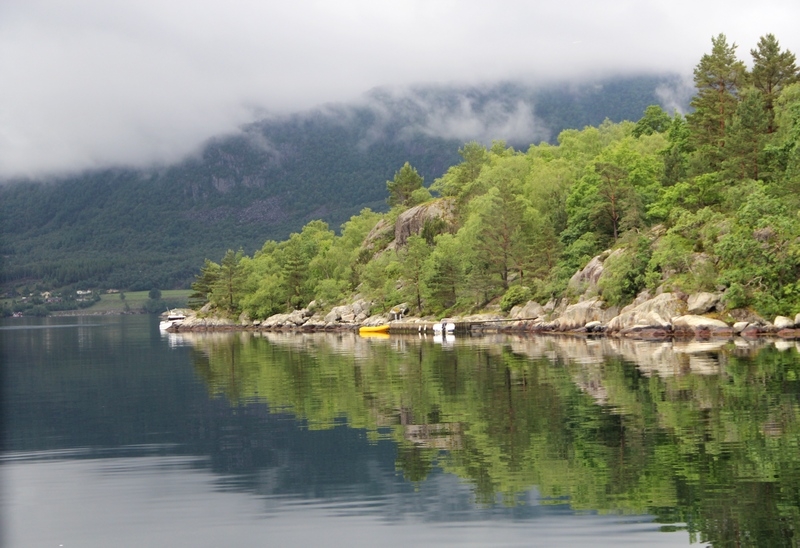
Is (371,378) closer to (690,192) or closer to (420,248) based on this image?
(690,192)

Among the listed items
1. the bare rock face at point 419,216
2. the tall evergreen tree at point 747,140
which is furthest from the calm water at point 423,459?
the bare rock face at point 419,216

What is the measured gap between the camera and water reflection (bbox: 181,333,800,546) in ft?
82.1

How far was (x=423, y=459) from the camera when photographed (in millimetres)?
32031

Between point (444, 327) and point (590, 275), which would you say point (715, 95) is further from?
point (444, 327)

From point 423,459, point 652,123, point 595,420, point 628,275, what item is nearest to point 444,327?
point 628,275

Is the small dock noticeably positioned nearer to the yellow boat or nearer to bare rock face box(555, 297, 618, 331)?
the yellow boat

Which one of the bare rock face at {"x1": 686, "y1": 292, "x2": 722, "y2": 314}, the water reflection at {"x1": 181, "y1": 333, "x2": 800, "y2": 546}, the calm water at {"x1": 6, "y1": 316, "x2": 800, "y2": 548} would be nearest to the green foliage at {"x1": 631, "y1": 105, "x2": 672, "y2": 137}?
the bare rock face at {"x1": 686, "y1": 292, "x2": 722, "y2": 314}

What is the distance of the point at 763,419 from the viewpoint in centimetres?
Answer: 3594

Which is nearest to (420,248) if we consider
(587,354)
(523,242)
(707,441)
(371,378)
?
(523,242)

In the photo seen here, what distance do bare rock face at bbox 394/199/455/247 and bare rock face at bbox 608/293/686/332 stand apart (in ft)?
262

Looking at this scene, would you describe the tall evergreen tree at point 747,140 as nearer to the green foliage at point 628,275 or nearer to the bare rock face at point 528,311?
the green foliage at point 628,275

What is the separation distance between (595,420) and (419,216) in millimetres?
148009

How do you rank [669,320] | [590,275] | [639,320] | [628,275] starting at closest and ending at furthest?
[669,320] < [639,320] < [628,275] < [590,275]

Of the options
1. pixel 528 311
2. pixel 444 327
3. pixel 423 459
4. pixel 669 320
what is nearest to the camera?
pixel 423 459
